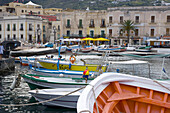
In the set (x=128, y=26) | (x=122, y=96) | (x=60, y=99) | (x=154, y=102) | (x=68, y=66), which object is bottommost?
(x=60, y=99)

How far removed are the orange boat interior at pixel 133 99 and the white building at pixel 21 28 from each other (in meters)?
53.5

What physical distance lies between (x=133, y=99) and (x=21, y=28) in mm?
56105

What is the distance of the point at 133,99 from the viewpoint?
26.8ft

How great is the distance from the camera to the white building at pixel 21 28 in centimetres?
6059

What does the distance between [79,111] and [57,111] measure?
28.7 feet

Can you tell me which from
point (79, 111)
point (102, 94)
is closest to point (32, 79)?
point (102, 94)

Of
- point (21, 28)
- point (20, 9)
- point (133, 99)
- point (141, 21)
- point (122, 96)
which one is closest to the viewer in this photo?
point (122, 96)

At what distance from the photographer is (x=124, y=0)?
415 ft

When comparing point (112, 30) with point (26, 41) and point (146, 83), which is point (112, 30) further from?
point (146, 83)

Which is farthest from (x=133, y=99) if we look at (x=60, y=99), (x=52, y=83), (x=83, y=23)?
(x=83, y=23)

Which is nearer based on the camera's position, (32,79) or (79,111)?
(79,111)

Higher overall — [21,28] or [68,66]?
[21,28]

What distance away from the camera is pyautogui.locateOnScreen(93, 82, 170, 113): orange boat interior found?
7.93 m

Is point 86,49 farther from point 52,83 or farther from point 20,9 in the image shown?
point 20,9
